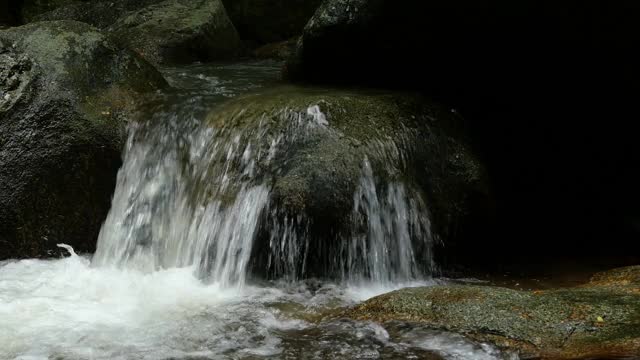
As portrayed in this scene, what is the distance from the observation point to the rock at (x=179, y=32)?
9.64 m

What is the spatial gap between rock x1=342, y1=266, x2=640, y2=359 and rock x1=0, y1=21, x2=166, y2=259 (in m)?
2.94

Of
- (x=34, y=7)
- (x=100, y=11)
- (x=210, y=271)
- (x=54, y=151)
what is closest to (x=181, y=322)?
(x=210, y=271)

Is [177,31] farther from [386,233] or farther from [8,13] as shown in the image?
[386,233]

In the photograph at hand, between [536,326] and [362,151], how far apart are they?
2.15 metres

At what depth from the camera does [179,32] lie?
388 inches

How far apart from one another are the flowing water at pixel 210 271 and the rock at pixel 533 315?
12 cm

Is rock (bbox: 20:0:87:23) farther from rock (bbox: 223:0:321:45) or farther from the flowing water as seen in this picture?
the flowing water

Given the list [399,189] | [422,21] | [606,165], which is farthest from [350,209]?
[606,165]

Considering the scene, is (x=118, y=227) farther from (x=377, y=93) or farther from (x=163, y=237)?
(x=377, y=93)

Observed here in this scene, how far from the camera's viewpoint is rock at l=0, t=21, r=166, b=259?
5.83 m

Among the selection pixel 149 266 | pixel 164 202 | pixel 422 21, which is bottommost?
pixel 149 266

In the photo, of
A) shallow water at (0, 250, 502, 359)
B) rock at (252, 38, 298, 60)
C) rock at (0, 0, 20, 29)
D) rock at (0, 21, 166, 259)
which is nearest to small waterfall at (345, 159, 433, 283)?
shallow water at (0, 250, 502, 359)

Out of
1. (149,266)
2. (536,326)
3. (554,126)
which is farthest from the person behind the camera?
(554,126)

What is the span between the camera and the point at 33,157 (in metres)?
5.84
